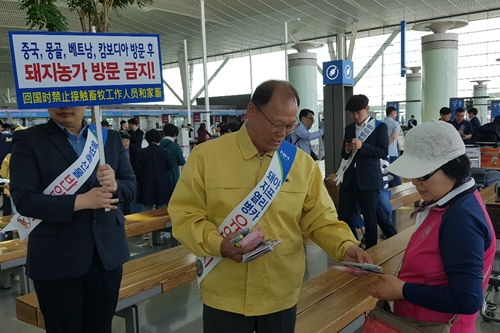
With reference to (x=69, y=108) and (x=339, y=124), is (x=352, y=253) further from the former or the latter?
(x=339, y=124)

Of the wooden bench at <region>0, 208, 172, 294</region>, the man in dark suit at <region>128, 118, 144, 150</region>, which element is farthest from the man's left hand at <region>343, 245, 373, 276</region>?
the man in dark suit at <region>128, 118, 144, 150</region>

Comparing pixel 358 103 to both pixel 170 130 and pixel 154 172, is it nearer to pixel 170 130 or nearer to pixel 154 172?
pixel 154 172

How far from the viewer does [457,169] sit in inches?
60.1

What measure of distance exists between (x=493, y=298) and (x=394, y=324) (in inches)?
124

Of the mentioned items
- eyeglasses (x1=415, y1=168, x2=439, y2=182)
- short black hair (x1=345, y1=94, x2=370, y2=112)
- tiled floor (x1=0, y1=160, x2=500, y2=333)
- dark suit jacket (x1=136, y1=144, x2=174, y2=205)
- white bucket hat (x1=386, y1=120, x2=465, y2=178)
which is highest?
short black hair (x1=345, y1=94, x2=370, y2=112)

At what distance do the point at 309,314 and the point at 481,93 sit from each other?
2321cm

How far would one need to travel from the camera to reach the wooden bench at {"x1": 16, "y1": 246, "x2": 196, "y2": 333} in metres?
2.84

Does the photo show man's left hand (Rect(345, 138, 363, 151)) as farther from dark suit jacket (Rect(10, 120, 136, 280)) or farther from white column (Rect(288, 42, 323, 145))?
white column (Rect(288, 42, 323, 145))

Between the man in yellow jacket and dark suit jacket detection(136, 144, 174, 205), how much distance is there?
497 cm

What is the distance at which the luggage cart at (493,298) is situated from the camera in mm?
3336

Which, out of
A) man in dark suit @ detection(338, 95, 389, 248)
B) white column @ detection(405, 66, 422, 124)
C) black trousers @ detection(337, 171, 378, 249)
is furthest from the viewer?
white column @ detection(405, 66, 422, 124)

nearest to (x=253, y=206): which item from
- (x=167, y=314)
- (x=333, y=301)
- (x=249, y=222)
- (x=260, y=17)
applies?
(x=249, y=222)

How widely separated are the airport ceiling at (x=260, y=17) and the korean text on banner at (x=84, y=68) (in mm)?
19242

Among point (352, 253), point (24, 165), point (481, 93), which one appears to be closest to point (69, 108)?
point (24, 165)
